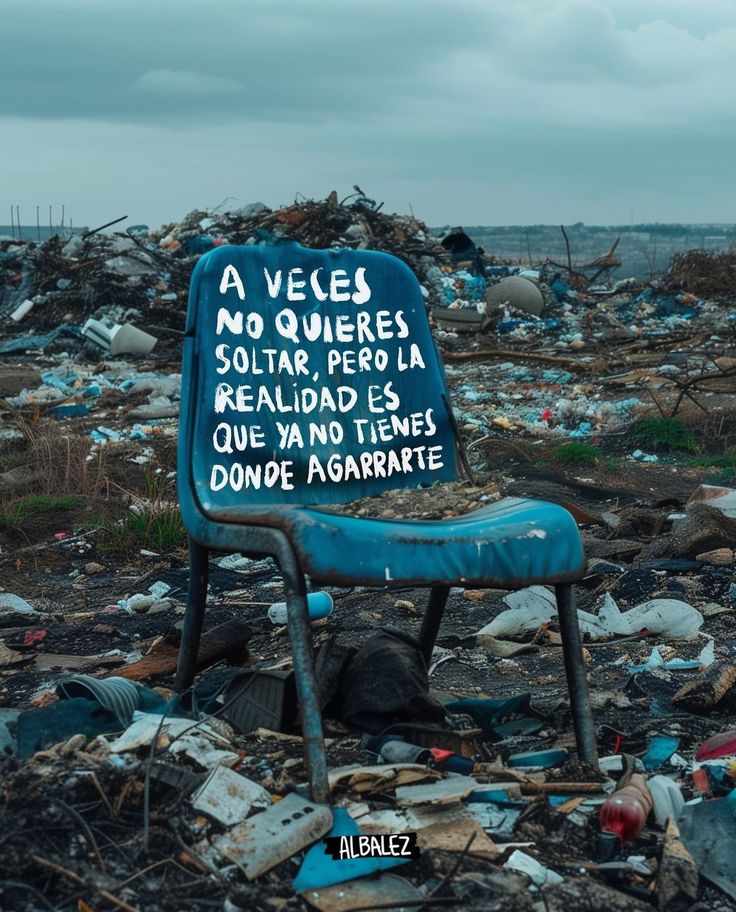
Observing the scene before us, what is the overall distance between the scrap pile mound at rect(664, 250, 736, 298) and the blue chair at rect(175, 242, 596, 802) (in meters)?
15.6

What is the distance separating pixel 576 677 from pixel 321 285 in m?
1.28

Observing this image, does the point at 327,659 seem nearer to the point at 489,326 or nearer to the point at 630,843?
the point at 630,843

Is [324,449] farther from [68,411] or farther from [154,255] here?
[154,255]

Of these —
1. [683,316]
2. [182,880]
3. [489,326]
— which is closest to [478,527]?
[182,880]

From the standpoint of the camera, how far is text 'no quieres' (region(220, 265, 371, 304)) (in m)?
3.15

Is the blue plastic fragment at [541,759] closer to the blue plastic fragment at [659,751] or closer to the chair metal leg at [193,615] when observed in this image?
the blue plastic fragment at [659,751]

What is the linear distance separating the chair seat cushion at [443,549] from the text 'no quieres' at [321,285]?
865mm

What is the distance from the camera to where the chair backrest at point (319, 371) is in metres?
2.96

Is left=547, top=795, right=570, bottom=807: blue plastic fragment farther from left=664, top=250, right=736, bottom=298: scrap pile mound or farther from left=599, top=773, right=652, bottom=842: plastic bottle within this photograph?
left=664, top=250, right=736, bottom=298: scrap pile mound

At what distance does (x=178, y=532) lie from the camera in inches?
214

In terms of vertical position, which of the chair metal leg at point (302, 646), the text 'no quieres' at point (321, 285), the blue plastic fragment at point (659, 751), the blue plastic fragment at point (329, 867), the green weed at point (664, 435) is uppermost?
the text 'no quieres' at point (321, 285)

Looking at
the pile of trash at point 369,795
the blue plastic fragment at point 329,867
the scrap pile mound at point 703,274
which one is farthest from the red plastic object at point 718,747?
the scrap pile mound at point 703,274

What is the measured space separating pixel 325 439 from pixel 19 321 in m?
13.2

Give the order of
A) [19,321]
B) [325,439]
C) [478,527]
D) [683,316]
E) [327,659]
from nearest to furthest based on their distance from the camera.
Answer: [478,527] → [327,659] → [325,439] → [19,321] → [683,316]
